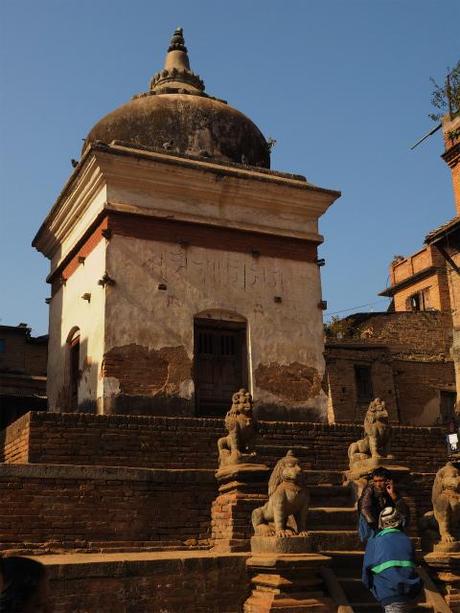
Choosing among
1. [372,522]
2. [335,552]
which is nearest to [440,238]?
[335,552]

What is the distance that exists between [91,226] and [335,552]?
715 centimetres

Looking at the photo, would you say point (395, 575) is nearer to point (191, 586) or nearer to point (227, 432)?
point (191, 586)

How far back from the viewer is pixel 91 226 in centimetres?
1307

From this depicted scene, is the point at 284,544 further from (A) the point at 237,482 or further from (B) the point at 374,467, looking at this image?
(B) the point at 374,467

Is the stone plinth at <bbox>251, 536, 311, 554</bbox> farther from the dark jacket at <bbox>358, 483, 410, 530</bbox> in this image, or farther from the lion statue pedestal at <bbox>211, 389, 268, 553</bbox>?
Answer: the dark jacket at <bbox>358, 483, 410, 530</bbox>

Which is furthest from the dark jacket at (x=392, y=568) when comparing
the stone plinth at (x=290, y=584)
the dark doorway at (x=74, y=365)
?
the dark doorway at (x=74, y=365)

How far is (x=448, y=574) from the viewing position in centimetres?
911

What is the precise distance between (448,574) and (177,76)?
11.7 metres

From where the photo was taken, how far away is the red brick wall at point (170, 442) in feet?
33.0

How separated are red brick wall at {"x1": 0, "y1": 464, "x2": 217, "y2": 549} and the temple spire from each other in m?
8.95

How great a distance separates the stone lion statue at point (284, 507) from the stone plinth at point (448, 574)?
6.51 ft

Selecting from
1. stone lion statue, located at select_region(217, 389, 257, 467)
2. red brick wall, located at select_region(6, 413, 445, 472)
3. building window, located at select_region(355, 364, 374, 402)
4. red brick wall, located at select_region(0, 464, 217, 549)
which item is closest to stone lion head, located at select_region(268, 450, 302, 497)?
stone lion statue, located at select_region(217, 389, 257, 467)

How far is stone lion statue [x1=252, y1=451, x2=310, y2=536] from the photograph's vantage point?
8.34m

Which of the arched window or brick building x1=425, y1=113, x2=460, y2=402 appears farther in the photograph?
brick building x1=425, y1=113, x2=460, y2=402
